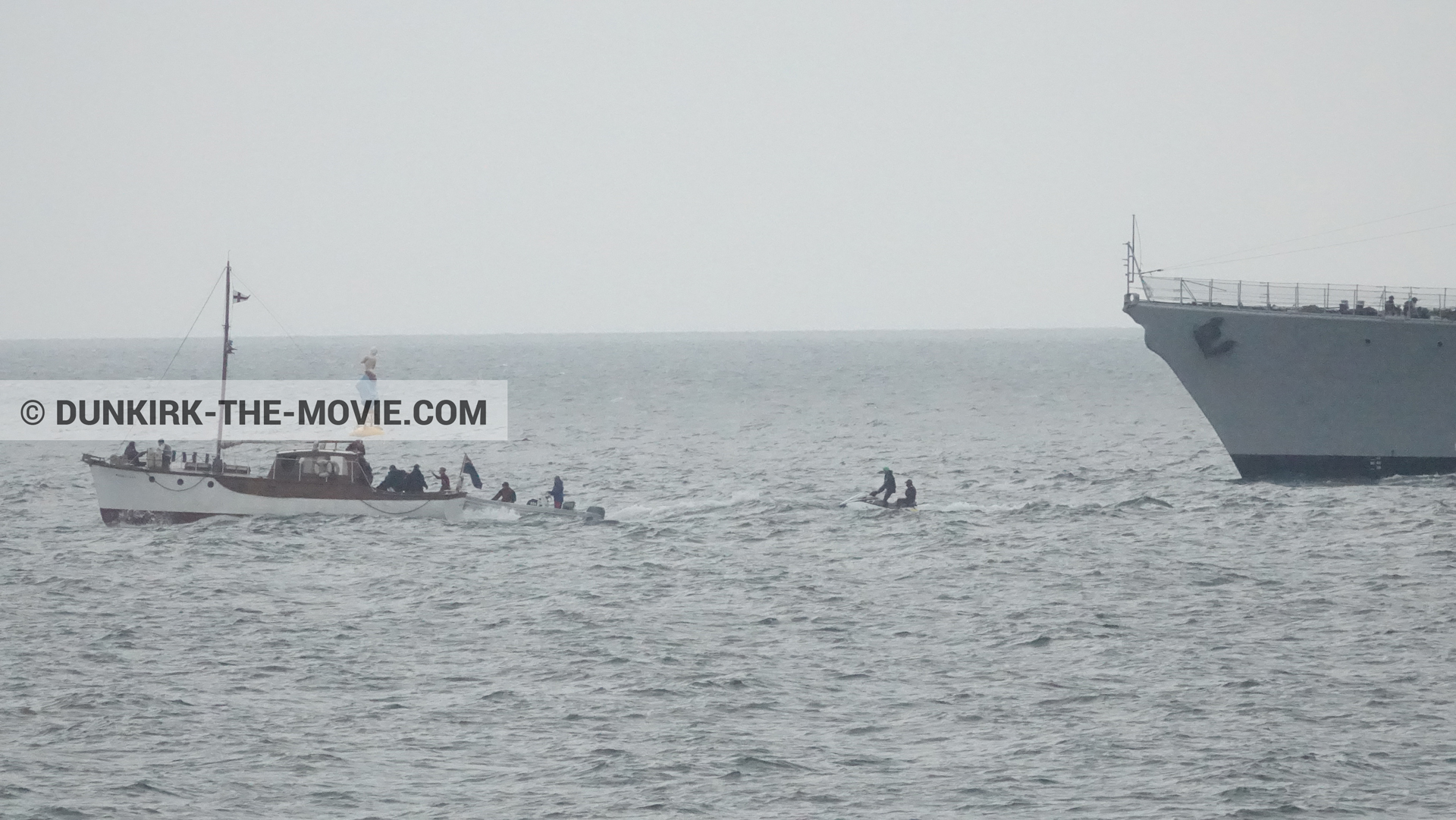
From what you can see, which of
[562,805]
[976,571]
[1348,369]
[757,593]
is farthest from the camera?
[1348,369]

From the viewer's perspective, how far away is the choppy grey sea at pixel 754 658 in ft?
74.9

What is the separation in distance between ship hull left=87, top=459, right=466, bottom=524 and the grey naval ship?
2705cm

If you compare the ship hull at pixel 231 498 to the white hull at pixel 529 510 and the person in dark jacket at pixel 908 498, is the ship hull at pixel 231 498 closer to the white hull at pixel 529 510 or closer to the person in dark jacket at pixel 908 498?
the white hull at pixel 529 510

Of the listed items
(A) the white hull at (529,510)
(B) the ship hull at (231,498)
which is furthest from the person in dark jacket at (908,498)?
(B) the ship hull at (231,498)

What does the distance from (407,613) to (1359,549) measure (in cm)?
2595

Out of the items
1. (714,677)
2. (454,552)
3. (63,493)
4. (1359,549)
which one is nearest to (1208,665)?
(714,677)

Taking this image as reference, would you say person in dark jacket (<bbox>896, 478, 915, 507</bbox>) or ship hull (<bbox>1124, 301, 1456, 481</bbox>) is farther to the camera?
ship hull (<bbox>1124, 301, 1456, 481</bbox>)

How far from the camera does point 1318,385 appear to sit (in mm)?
55281

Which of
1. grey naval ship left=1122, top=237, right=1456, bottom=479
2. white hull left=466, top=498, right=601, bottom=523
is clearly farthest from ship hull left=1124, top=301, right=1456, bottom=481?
white hull left=466, top=498, right=601, bottom=523

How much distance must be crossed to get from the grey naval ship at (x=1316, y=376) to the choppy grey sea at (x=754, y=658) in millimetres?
1397

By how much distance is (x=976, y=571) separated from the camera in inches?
1601

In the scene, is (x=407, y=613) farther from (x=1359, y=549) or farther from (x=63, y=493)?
(x=63, y=493)

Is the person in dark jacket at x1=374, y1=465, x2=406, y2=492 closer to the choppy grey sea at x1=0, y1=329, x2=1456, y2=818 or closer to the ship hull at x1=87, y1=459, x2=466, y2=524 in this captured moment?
the ship hull at x1=87, y1=459, x2=466, y2=524

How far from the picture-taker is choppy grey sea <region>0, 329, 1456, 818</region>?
22.8m
